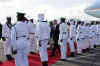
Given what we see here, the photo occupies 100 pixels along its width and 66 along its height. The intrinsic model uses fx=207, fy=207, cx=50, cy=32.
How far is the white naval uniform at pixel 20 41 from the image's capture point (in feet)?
18.8

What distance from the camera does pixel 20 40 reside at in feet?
19.4

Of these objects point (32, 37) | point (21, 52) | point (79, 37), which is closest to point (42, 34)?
point (21, 52)

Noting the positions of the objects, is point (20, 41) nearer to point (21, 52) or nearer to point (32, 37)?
point (21, 52)

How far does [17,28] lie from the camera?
5.82 metres

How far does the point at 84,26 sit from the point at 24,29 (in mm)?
6402

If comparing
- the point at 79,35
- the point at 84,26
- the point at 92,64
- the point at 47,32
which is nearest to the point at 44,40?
the point at 47,32

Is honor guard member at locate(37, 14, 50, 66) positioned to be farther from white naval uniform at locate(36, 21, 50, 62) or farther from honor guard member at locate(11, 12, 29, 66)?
honor guard member at locate(11, 12, 29, 66)

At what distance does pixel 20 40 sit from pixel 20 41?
3 cm

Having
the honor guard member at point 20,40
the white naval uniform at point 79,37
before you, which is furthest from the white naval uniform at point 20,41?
the white naval uniform at point 79,37

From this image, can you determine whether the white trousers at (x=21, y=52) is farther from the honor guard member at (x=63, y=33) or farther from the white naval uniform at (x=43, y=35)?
the honor guard member at (x=63, y=33)

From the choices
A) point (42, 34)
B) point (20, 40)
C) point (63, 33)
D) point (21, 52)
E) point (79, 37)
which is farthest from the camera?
point (79, 37)

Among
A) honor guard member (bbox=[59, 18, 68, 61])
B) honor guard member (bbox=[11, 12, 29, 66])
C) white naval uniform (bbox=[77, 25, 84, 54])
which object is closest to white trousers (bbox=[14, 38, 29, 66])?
honor guard member (bbox=[11, 12, 29, 66])

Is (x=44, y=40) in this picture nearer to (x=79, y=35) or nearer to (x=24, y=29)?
(x=24, y=29)

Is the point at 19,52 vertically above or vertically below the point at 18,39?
below
